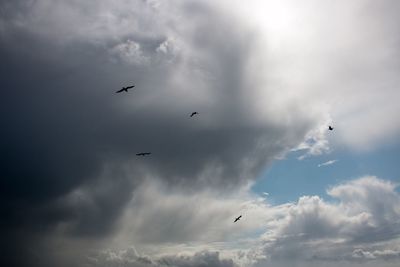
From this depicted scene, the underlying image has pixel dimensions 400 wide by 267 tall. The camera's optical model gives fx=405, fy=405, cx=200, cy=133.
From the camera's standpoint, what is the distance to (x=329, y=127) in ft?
593

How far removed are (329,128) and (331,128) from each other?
0.86 m

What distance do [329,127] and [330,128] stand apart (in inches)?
39.4

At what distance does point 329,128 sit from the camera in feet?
590

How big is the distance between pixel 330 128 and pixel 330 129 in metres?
1.03

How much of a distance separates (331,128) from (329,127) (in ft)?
4.35

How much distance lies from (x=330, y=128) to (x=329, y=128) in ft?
1.64

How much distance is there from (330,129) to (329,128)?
90cm

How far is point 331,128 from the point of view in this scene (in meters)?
180

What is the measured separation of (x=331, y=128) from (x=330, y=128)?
17.4 inches

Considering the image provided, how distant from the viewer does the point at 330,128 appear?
180 metres

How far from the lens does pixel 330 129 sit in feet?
588
